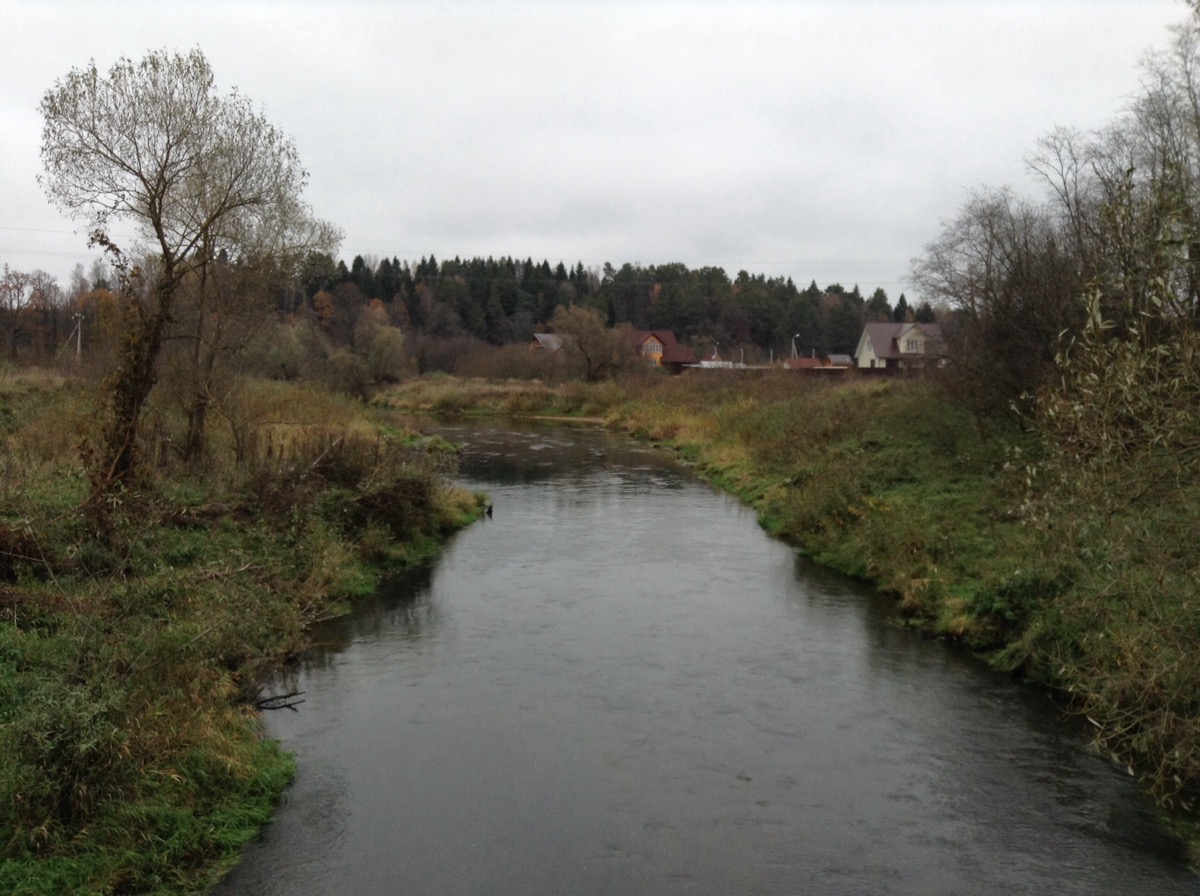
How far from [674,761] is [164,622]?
5.74 metres

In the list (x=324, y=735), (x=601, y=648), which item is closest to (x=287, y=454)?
(x=601, y=648)

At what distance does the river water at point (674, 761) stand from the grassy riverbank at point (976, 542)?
0.63m

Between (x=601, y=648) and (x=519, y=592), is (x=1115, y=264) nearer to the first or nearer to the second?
(x=601, y=648)

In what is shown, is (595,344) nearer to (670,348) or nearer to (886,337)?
(886,337)

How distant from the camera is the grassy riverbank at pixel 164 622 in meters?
7.14

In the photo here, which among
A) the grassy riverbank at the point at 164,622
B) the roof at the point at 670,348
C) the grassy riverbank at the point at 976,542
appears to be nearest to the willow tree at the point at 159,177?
the grassy riverbank at the point at 164,622

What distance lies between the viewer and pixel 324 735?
10.4m

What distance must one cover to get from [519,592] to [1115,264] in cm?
996

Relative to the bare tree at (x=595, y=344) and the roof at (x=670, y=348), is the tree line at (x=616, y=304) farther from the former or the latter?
the bare tree at (x=595, y=344)

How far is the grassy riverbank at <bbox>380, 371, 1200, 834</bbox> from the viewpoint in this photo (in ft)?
28.3

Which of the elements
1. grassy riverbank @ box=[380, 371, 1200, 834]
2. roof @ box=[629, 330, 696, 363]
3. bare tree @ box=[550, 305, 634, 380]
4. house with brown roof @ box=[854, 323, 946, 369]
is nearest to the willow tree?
grassy riverbank @ box=[380, 371, 1200, 834]

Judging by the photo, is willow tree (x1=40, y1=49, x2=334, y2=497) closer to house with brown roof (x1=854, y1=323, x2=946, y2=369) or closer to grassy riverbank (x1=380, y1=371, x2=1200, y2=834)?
grassy riverbank (x1=380, y1=371, x2=1200, y2=834)

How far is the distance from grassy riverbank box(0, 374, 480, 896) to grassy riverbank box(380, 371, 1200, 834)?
7307 millimetres

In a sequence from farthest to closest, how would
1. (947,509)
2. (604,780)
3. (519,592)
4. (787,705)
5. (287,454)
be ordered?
(287,454) → (947,509) → (519,592) → (787,705) → (604,780)
